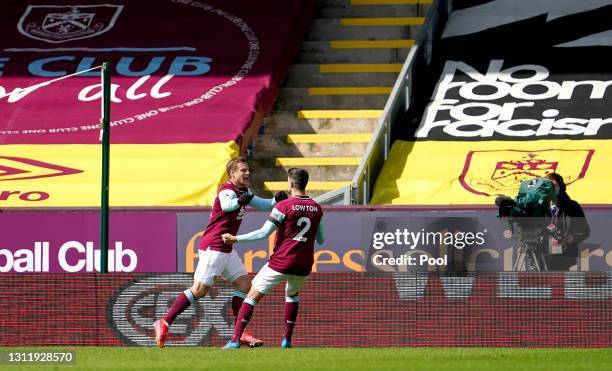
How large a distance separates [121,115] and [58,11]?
3726mm

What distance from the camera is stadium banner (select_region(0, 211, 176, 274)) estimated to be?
16.7 meters

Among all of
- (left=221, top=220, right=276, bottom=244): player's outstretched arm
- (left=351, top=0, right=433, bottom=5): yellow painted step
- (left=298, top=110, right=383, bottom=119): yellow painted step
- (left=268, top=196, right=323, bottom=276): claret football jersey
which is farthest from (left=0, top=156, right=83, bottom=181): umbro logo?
(left=268, top=196, right=323, bottom=276): claret football jersey

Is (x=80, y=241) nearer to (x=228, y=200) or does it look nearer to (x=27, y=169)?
(x=27, y=169)

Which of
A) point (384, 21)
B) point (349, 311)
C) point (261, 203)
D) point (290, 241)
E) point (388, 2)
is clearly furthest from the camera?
point (388, 2)

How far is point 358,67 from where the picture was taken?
2242cm

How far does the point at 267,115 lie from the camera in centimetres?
2150

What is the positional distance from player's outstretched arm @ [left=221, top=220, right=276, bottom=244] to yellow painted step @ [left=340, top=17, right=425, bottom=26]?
35.4 feet

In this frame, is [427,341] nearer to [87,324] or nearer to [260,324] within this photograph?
[260,324]

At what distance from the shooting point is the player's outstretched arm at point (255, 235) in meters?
12.4

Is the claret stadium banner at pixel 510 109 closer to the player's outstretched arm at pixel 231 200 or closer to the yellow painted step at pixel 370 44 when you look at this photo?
the yellow painted step at pixel 370 44

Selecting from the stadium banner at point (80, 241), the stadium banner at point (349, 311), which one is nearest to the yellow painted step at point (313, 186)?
the stadium banner at point (80, 241)

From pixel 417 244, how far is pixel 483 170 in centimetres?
401

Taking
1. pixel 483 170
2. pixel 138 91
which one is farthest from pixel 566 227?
pixel 138 91

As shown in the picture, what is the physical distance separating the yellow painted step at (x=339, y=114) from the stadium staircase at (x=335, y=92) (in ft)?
0.05
